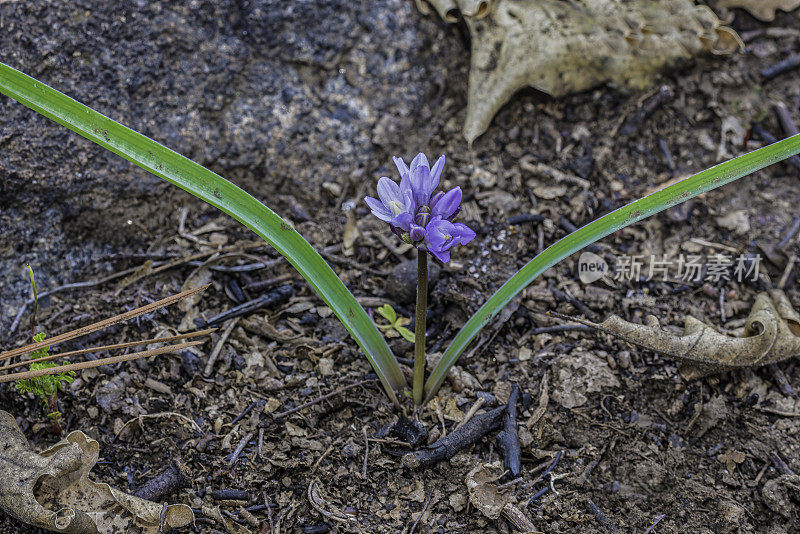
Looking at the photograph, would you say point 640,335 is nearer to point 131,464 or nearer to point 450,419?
point 450,419

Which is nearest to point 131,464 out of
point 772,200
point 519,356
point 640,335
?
point 519,356

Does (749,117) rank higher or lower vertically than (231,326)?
higher

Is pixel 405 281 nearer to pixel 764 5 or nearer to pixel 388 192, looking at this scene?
pixel 388 192

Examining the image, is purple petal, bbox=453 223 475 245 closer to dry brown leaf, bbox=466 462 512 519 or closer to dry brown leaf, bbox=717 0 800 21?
→ dry brown leaf, bbox=466 462 512 519

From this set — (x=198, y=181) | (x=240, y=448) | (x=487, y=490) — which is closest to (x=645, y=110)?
(x=487, y=490)

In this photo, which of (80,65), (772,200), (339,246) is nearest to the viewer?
(80,65)
